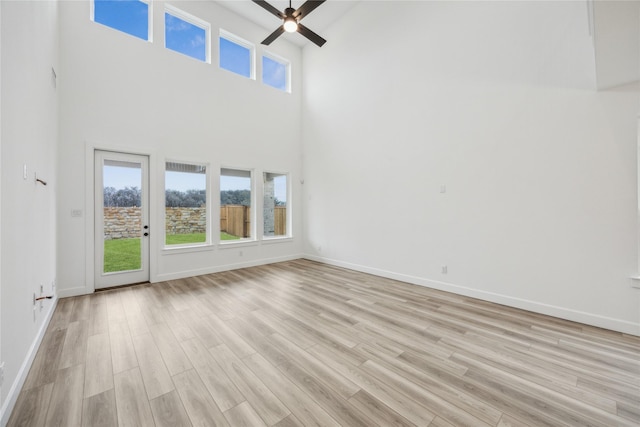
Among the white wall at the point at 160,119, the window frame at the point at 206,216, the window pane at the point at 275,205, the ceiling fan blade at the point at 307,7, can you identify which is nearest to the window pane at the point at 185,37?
the white wall at the point at 160,119

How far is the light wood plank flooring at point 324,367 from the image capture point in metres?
1.68

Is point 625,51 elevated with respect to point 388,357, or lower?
elevated

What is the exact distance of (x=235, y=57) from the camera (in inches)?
236

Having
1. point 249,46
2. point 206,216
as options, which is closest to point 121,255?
point 206,216

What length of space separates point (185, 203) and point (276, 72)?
4.09 m

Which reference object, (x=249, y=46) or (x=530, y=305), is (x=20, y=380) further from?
(x=249, y=46)

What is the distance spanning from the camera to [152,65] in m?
4.76

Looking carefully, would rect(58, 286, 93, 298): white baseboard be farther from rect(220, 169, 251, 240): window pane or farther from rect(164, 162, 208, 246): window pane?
rect(220, 169, 251, 240): window pane

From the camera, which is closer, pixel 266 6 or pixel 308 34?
pixel 266 6

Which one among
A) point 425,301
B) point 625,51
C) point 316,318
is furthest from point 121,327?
point 625,51

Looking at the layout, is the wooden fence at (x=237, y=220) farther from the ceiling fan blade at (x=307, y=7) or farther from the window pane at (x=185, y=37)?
the ceiling fan blade at (x=307, y=7)

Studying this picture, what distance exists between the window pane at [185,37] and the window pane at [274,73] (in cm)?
145

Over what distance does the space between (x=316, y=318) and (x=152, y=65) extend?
5234 millimetres

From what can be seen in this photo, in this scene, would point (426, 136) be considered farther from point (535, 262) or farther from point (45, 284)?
point (45, 284)
